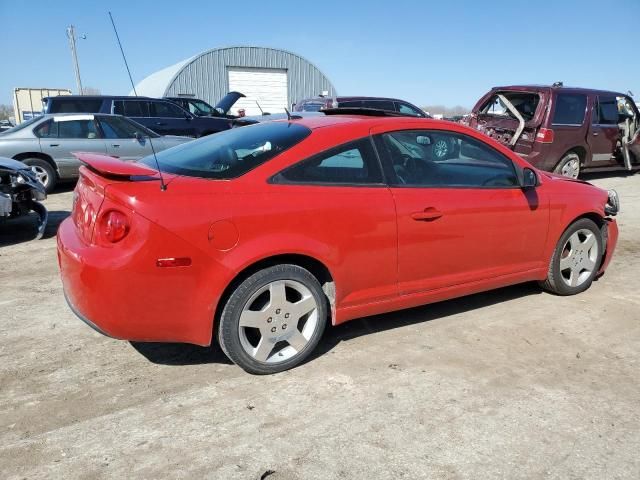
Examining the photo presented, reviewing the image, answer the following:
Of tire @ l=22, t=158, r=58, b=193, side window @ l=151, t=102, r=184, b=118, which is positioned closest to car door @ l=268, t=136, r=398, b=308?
tire @ l=22, t=158, r=58, b=193

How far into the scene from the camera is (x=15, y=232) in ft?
22.6

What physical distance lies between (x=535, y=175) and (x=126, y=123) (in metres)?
7.98

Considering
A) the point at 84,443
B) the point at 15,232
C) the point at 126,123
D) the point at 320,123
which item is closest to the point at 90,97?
the point at 126,123

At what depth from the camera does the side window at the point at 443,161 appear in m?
3.55

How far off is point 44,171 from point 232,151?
729 cm

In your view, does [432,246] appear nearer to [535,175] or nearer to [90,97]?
[535,175]

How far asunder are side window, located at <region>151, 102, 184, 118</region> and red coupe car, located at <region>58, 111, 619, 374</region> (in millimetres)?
10048

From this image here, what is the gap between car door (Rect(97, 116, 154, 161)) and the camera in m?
9.77

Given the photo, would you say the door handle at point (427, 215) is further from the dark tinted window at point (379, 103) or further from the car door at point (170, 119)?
the car door at point (170, 119)

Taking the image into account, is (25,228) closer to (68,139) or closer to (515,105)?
(68,139)

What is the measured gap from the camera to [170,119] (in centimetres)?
1316

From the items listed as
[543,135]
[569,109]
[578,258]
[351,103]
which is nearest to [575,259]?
[578,258]

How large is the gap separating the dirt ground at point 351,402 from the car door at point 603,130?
7.43 meters

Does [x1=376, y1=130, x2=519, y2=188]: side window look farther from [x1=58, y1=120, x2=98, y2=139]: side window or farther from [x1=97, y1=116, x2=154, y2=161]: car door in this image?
[x1=58, y1=120, x2=98, y2=139]: side window
